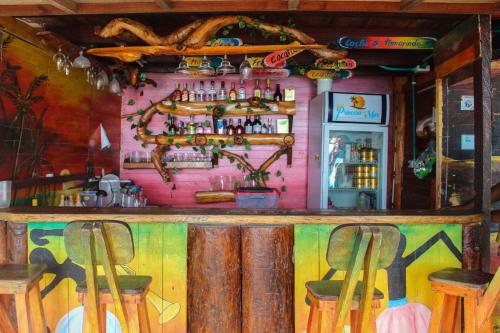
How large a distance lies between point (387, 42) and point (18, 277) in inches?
133

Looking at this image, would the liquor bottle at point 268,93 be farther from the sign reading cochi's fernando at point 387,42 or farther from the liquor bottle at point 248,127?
the sign reading cochi's fernando at point 387,42

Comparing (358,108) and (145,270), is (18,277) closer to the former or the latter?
(145,270)

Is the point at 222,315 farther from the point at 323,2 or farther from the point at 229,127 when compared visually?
the point at 229,127

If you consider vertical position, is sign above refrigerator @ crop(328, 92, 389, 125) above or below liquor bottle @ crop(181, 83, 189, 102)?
below

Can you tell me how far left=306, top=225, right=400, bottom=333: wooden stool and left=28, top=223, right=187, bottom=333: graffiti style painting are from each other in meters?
0.99

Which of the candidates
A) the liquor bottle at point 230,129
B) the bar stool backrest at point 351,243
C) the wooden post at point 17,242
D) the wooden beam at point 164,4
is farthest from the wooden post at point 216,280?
the liquor bottle at point 230,129

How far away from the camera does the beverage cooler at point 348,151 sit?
4.73m

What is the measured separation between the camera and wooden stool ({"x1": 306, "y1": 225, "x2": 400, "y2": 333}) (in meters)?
1.70

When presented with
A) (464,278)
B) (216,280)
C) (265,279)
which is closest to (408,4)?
(464,278)

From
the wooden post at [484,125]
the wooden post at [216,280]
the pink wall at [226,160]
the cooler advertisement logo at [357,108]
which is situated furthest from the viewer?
the pink wall at [226,160]

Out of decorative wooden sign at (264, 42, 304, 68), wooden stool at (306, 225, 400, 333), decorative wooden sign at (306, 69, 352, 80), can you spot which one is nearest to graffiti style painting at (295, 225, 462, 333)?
wooden stool at (306, 225, 400, 333)

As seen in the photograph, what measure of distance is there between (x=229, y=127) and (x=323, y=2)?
2.73 meters

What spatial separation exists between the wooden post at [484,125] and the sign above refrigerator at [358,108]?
202cm

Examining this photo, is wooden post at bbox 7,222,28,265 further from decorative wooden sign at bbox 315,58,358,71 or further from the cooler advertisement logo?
the cooler advertisement logo
